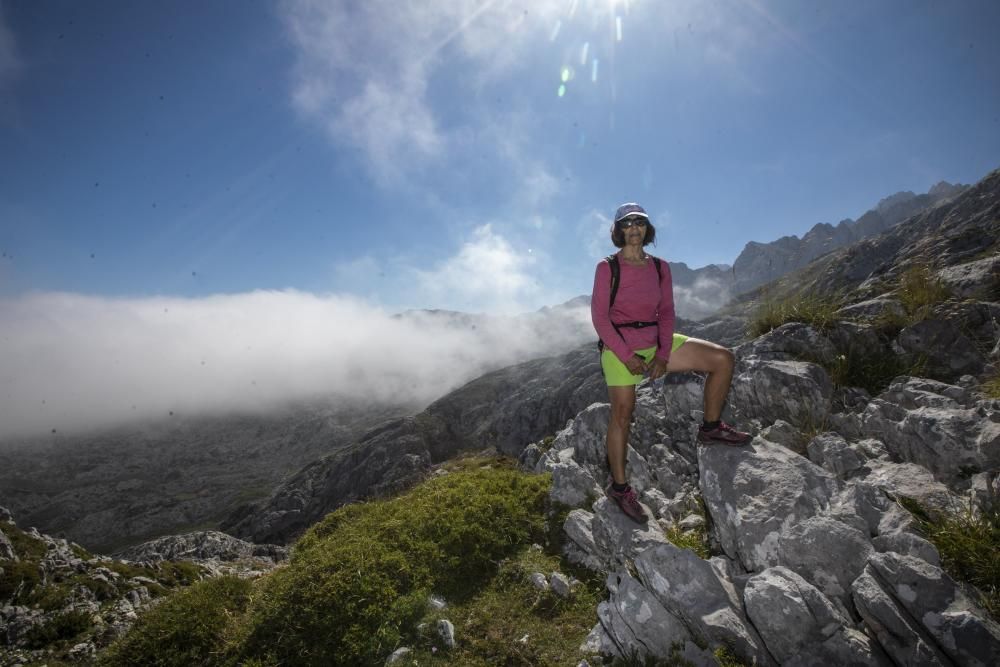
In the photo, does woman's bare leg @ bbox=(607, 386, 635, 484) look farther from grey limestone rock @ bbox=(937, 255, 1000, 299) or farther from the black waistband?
grey limestone rock @ bbox=(937, 255, 1000, 299)

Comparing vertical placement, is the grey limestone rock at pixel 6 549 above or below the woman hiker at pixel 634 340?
below

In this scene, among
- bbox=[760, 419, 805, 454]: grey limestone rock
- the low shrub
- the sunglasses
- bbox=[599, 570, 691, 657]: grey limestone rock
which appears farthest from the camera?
bbox=[760, 419, 805, 454]: grey limestone rock

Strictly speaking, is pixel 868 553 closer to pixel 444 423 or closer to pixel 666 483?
pixel 666 483

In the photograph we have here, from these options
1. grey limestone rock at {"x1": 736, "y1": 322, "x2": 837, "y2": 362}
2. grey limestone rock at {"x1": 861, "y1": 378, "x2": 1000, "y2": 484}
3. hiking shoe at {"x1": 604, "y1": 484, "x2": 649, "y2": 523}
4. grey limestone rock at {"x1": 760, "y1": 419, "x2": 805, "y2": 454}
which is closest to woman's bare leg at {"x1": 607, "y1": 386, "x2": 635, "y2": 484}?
hiking shoe at {"x1": 604, "y1": 484, "x2": 649, "y2": 523}

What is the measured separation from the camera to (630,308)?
7309mm

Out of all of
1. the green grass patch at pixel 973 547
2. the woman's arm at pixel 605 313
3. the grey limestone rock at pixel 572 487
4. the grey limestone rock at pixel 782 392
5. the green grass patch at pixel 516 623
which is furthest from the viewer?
the grey limestone rock at pixel 572 487

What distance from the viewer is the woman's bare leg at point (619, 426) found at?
7281 mm

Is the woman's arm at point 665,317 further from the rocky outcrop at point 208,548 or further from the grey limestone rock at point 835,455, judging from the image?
the rocky outcrop at point 208,548

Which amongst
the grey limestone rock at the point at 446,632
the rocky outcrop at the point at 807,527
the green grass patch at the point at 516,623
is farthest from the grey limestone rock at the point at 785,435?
the grey limestone rock at the point at 446,632

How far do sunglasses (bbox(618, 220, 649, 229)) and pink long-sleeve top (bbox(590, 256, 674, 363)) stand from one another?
0.67 m

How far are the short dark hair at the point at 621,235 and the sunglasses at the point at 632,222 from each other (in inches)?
2.6

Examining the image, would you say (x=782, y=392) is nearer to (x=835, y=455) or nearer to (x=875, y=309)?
(x=835, y=455)

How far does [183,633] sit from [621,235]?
34.9 feet

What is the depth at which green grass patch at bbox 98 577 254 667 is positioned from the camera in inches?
265
